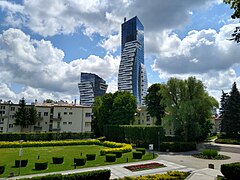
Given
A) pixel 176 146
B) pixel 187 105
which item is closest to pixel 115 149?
pixel 176 146

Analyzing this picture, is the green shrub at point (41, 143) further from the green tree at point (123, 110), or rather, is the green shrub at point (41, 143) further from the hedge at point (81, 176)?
the hedge at point (81, 176)

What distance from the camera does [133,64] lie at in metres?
145

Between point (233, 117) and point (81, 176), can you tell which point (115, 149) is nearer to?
point (81, 176)

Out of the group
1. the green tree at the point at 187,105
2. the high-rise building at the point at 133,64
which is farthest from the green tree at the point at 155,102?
the high-rise building at the point at 133,64

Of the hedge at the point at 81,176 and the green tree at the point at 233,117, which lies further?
the green tree at the point at 233,117

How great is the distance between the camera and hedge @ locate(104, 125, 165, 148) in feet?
137

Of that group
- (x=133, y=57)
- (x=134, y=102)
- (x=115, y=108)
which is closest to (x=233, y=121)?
(x=134, y=102)

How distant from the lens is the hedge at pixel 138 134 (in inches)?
1640

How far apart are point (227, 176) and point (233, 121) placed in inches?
1615

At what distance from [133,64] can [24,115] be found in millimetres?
95066

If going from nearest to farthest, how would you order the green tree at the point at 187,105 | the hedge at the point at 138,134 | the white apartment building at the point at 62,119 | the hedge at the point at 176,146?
the hedge at the point at 176,146
the green tree at the point at 187,105
the hedge at the point at 138,134
the white apartment building at the point at 62,119

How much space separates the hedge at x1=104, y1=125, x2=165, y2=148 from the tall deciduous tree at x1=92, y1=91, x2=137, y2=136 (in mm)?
4533

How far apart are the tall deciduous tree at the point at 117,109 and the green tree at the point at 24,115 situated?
18822 millimetres

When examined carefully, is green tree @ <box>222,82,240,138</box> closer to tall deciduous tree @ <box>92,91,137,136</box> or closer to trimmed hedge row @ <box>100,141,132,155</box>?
tall deciduous tree @ <box>92,91,137,136</box>
